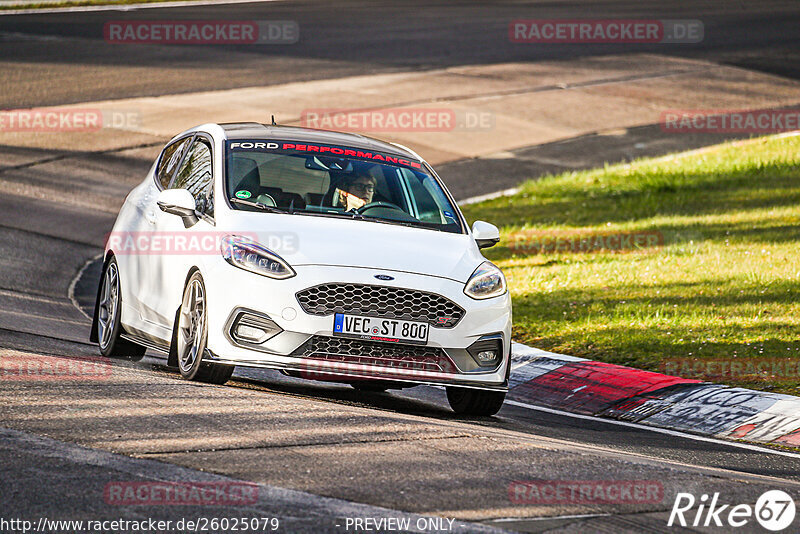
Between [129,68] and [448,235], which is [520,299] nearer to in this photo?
[448,235]

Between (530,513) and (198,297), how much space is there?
330 cm

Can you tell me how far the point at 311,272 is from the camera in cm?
785

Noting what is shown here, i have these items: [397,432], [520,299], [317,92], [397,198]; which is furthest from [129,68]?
[397,432]

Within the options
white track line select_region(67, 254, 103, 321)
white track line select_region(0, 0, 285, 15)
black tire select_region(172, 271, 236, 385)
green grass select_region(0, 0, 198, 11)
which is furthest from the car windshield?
green grass select_region(0, 0, 198, 11)

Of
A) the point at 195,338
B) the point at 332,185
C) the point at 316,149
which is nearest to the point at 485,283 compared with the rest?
the point at 332,185

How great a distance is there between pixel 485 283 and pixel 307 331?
4.30ft

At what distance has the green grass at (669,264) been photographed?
11023 millimetres

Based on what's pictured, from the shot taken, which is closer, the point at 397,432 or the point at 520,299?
the point at 397,432

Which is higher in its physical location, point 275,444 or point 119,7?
point 119,7

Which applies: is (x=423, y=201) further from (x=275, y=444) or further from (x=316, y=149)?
(x=275, y=444)

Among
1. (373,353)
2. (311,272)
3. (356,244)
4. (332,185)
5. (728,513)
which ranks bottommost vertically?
(728,513)

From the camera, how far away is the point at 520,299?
13109 millimetres

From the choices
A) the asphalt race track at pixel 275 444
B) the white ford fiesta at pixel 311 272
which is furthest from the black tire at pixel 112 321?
the asphalt race track at pixel 275 444

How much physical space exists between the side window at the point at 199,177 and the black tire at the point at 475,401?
2.13 m
